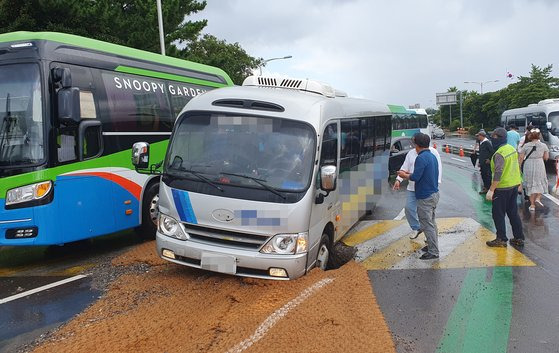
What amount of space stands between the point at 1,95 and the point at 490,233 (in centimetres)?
826

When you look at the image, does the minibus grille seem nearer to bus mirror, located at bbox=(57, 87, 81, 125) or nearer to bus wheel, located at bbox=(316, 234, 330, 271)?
bus wheel, located at bbox=(316, 234, 330, 271)

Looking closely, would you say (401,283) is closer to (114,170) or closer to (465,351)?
(465,351)

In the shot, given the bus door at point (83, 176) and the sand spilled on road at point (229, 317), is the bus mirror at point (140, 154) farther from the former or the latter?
the sand spilled on road at point (229, 317)

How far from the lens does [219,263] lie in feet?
16.8

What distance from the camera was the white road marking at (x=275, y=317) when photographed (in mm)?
4094

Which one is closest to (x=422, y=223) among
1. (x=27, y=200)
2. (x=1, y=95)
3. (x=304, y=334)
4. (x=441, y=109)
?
(x=304, y=334)

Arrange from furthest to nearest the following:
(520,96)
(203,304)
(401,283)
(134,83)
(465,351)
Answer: (520,96) → (134,83) → (401,283) → (203,304) → (465,351)

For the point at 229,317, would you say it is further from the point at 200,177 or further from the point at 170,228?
the point at 200,177

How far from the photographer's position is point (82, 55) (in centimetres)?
721

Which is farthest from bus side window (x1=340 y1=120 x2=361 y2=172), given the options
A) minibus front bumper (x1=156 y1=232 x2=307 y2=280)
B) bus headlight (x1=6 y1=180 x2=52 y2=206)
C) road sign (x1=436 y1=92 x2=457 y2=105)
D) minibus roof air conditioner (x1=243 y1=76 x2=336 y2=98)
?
road sign (x1=436 y1=92 x2=457 y2=105)

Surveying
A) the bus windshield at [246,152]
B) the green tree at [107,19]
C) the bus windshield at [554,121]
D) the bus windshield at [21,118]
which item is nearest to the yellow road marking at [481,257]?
the bus windshield at [246,152]

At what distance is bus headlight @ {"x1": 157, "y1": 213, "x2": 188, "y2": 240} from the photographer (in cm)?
540

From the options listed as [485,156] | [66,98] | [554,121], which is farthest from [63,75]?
[554,121]

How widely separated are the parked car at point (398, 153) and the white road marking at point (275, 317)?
9692mm
